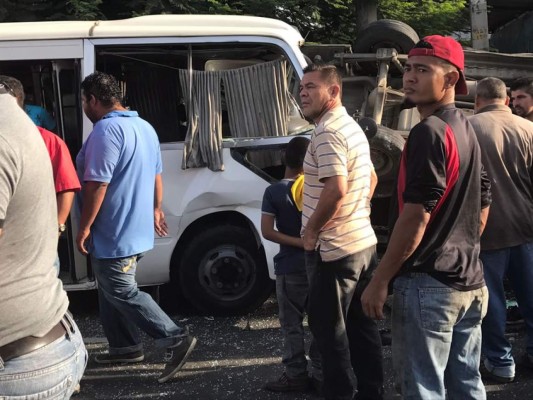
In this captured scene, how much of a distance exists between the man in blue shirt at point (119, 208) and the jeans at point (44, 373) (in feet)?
7.35

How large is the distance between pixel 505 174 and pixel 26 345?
3.19 m

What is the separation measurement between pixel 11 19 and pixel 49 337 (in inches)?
314

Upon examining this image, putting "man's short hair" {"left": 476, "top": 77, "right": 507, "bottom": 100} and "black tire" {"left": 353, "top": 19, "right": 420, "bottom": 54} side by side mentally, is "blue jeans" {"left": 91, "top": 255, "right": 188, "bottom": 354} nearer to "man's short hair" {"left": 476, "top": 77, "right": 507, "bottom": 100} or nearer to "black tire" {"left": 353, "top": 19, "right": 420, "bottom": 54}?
"man's short hair" {"left": 476, "top": 77, "right": 507, "bottom": 100}

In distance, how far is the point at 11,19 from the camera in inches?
359

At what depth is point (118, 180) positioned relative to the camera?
4449 mm

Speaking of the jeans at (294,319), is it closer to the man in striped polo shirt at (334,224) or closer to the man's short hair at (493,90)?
the man in striped polo shirt at (334,224)

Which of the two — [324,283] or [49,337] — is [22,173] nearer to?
[49,337]

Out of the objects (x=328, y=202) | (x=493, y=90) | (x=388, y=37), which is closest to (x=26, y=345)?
(x=328, y=202)

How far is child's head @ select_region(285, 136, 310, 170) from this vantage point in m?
4.19

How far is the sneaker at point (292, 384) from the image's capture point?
424 centimetres

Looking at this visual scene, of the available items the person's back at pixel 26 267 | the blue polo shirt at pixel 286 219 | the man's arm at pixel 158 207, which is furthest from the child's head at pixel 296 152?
the person's back at pixel 26 267

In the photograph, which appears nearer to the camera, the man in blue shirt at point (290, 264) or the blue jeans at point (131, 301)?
the man in blue shirt at point (290, 264)

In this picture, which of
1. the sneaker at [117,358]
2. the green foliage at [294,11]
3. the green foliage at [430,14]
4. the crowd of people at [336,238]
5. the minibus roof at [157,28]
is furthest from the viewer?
the green foliage at [430,14]

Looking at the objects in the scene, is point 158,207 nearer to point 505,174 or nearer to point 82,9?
point 505,174
